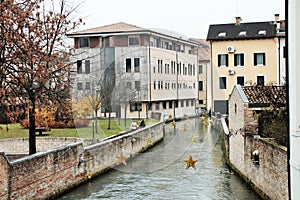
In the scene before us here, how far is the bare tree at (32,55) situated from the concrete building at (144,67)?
2.24 m

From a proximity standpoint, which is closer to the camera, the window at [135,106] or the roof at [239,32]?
the window at [135,106]

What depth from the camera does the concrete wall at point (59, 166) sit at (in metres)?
4.82

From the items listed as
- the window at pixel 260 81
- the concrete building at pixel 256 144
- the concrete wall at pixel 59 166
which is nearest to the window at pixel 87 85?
the concrete wall at pixel 59 166

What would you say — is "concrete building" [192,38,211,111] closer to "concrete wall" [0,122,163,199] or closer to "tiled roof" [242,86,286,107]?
"concrete wall" [0,122,163,199]

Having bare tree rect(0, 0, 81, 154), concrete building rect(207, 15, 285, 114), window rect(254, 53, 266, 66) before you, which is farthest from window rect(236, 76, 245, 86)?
bare tree rect(0, 0, 81, 154)

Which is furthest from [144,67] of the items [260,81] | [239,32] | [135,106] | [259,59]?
[239,32]

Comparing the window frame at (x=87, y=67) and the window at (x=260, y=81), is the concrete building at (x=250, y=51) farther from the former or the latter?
the window frame at (x=87, y=67)

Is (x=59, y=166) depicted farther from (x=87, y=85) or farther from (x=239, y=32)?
(x=239, y=32)

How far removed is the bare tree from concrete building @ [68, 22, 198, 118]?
224 cm

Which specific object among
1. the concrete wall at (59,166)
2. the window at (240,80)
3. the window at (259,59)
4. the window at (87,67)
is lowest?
the concrete wall at (59,166)

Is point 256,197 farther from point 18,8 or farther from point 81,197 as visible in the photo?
point 18,8

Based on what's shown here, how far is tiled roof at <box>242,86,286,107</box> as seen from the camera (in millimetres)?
6228

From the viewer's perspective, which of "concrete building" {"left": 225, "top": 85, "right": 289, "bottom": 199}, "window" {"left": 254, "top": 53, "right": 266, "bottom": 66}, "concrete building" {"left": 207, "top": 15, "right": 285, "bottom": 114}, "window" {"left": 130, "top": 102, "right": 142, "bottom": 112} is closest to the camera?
"window" {"left": 130, "top": 102, "right": 142, "bottom": 112}

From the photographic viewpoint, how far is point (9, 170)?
484cm
